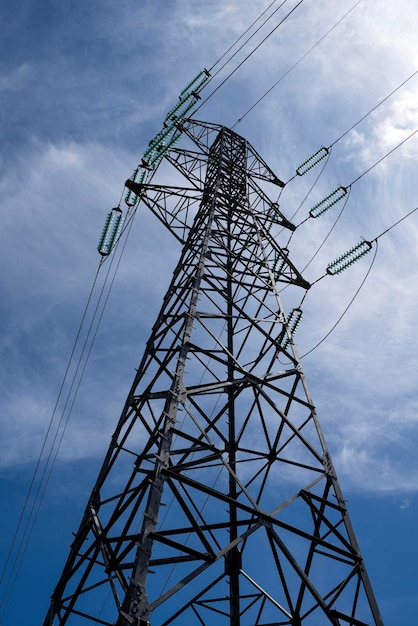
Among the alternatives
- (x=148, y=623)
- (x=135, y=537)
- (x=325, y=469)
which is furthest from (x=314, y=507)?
(x=148, y=623)

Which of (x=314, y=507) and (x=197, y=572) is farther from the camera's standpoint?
(x=314, y=507)

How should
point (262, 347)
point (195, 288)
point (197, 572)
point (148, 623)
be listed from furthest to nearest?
point (262, 347) < point (195, 288) < point (197, 572) < point (148, 623)

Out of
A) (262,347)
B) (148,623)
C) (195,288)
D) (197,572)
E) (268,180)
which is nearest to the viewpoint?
(148,623)

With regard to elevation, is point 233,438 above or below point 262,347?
below

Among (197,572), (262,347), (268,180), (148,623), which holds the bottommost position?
(148,623)

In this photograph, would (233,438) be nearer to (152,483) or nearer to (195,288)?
(195,288)

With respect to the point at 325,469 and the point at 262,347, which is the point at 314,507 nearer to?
the point at 325,469

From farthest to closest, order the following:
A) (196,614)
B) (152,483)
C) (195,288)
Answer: (195,288) < (196,614) < (152,483)

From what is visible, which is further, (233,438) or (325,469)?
(233,438)

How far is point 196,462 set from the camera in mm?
7375

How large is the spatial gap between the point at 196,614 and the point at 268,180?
50.7 feet

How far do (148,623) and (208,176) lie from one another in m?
14.8

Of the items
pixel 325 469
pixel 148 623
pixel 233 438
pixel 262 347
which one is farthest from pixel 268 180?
pixel 148 623

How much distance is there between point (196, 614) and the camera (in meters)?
9.62
